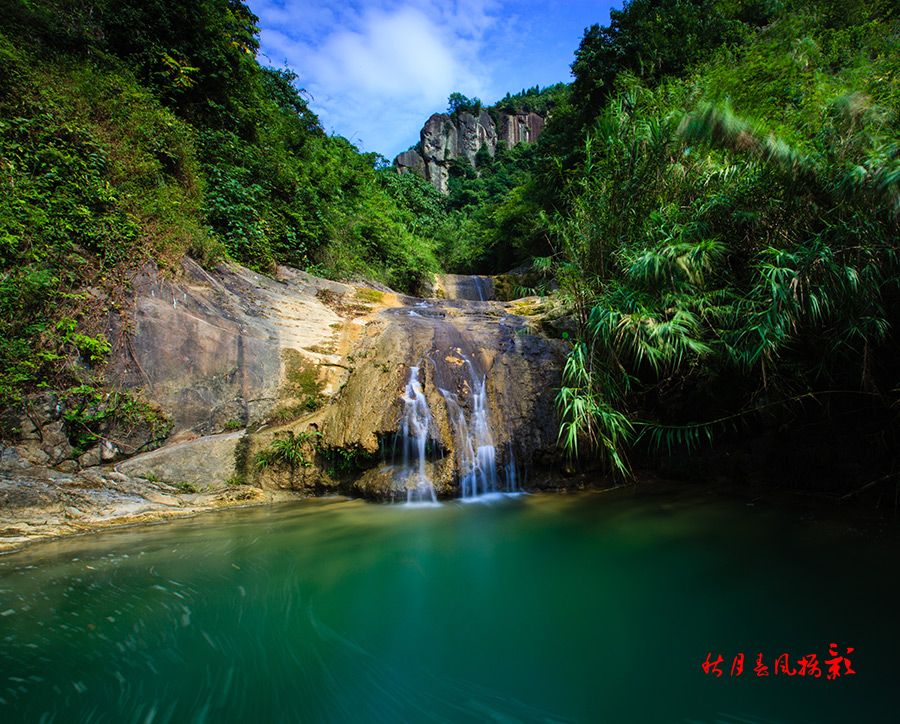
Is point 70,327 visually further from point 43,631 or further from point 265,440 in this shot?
point 43,631

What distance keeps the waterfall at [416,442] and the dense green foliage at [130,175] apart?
3.64m

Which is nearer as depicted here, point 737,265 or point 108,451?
point 737,265

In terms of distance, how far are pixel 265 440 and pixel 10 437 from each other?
7.65 feet

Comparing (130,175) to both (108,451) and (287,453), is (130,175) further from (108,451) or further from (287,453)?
(287,453)

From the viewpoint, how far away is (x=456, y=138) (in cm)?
4297

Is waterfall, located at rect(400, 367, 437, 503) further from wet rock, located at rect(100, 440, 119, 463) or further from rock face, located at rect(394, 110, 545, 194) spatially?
rock face, located at rect(394, 110, 545, 194)

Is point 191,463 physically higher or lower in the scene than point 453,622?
higher

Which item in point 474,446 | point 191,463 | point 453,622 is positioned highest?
point 474,446

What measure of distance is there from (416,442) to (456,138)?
154 ft

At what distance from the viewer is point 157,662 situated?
6.22 ft

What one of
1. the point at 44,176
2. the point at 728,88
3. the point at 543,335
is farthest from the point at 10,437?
the point at 728,88

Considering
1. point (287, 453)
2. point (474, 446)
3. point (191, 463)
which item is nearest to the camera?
point (191, 463)
